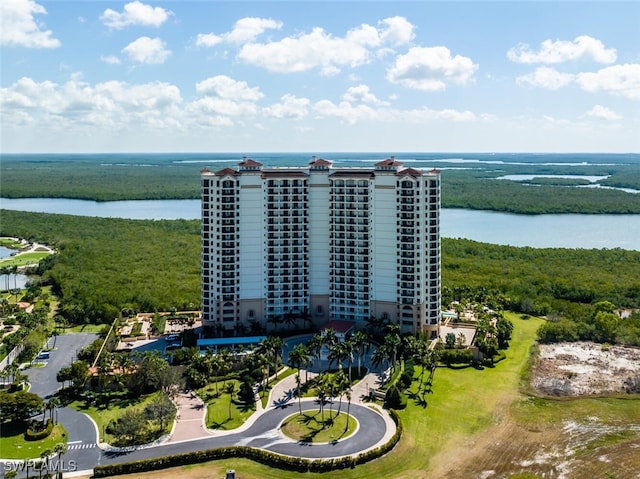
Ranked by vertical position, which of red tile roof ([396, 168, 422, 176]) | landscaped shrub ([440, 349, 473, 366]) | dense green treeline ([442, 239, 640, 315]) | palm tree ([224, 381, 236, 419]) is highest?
red tile roof ([396, 168, 422, 176])

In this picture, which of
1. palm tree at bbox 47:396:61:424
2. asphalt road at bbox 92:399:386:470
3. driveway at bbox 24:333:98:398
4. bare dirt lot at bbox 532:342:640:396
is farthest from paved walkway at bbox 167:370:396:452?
bare dirt lot at bbox 532:342:640:396

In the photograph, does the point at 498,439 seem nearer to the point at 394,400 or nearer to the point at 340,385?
the point at 394,400

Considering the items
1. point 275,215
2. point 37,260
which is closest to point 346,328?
point 275,215

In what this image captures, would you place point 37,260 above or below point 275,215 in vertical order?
below

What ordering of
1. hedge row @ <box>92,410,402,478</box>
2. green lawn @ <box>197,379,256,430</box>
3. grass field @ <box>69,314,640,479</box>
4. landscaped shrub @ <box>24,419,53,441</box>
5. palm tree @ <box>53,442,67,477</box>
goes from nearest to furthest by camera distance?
palm tree @ <box>53,442,67,477</box> < hedge row @ <box>92,410,402,478</box> < grass field @ <box>69,314,640,479</box> < landscaped shrub @ <box>24,419,53,441</box> < green lawn @ <box>197,379,256,430</box>

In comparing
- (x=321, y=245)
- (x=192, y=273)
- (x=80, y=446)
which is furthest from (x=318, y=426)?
(x=192, y=273)

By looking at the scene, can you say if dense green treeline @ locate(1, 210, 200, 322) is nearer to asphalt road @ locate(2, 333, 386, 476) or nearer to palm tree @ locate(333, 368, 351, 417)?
asphalt road @ locate(2, 333, 386, 476)

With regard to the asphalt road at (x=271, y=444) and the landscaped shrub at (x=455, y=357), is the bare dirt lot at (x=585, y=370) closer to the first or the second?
the landscaped shrub at (x=455, y=357)

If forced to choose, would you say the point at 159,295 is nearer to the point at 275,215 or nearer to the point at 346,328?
the point at 275,215
